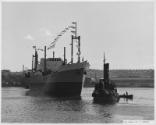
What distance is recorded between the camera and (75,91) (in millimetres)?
58438

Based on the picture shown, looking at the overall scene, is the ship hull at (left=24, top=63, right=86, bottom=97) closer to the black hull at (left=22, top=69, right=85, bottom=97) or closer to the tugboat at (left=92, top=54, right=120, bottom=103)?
the black hull at (left=22, top=69, right=85, bottom=97)

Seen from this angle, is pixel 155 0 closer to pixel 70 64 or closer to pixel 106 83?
pixel 106 83

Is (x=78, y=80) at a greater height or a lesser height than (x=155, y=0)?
lesser

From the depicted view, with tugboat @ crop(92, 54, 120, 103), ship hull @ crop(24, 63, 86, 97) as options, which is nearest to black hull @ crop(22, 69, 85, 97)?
ship hull @ crop(24, 63, 86, 97)

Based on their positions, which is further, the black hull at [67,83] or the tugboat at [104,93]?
the black hull at [67,83]

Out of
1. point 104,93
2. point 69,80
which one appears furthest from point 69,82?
point 104,93

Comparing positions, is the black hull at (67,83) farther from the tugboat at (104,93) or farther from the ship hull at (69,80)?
the tugboat at (104,93)

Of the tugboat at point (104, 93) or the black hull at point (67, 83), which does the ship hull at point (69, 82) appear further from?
the tugboat at point (104, 93)

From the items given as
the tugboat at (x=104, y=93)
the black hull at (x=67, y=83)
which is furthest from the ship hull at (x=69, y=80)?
the tugboat at (x=104, y=93)

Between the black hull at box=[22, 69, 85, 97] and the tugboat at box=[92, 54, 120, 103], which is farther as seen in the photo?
the black hull at box=[22, 69, 85, 97]

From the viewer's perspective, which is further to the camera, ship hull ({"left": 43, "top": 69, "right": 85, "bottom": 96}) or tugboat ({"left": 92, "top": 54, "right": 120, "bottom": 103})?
ship hull ({"left": 43, "top": 69, "right": 85, "bottom": 96})

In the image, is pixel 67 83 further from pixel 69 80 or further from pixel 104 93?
pixel 104 93

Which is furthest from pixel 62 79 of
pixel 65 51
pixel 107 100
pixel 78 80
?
pixel 107 100

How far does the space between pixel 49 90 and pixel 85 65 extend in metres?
8.43
